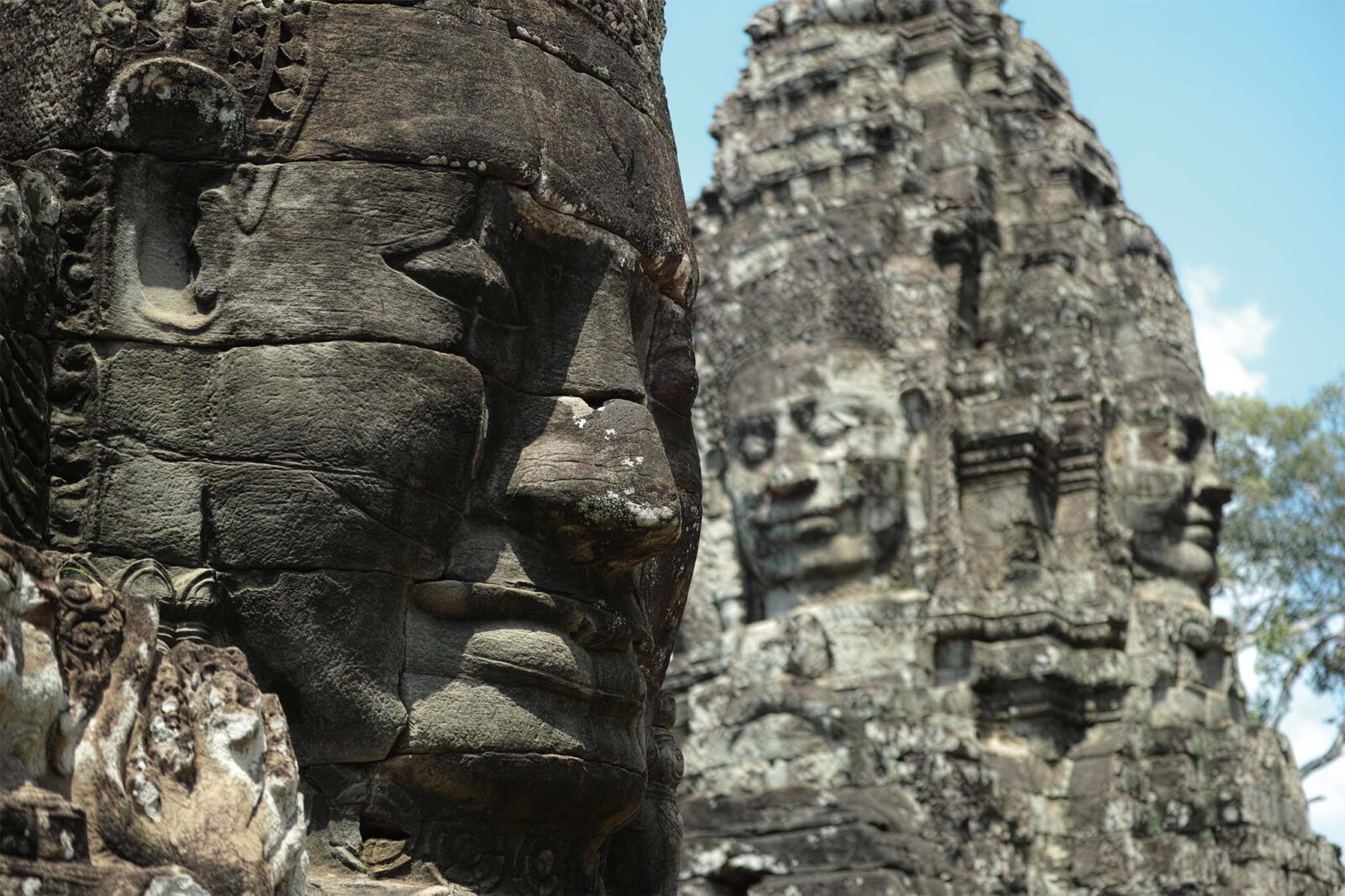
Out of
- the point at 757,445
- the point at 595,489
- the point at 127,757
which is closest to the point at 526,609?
the point at 595,489

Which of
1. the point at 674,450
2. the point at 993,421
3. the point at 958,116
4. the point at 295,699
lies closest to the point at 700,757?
the point at 993,421

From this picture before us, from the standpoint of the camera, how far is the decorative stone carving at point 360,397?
3475mm

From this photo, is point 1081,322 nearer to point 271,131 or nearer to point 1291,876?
point 1291,876

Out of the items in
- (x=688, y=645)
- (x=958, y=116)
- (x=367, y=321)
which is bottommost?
(x=367, y=321)

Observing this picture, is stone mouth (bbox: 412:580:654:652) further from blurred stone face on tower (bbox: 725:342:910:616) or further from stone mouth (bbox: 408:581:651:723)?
blurred stone face on tower (bbox: 725:342:910:616)

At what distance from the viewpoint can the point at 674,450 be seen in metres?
4.45

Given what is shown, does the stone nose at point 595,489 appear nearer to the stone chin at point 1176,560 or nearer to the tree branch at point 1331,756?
the stone chin at point 1176,560

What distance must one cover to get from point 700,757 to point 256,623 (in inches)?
389

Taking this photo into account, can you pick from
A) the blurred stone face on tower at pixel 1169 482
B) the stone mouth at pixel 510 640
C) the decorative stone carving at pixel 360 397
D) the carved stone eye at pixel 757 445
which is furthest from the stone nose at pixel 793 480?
the stone mouth at pixel 510 640

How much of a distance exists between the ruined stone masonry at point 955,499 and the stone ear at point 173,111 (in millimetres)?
9320

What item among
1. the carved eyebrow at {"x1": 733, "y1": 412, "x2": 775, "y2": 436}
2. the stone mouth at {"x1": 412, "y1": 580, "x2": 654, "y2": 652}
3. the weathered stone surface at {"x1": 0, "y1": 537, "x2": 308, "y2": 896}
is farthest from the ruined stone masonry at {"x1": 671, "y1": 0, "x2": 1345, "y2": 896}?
the weathered stone surface at {"x1": 0, "y1": 537, "x2": 308, "y2": 896}

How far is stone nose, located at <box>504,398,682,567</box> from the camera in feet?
12.2

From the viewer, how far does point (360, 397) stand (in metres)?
3.52

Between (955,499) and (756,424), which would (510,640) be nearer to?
(756,424)
